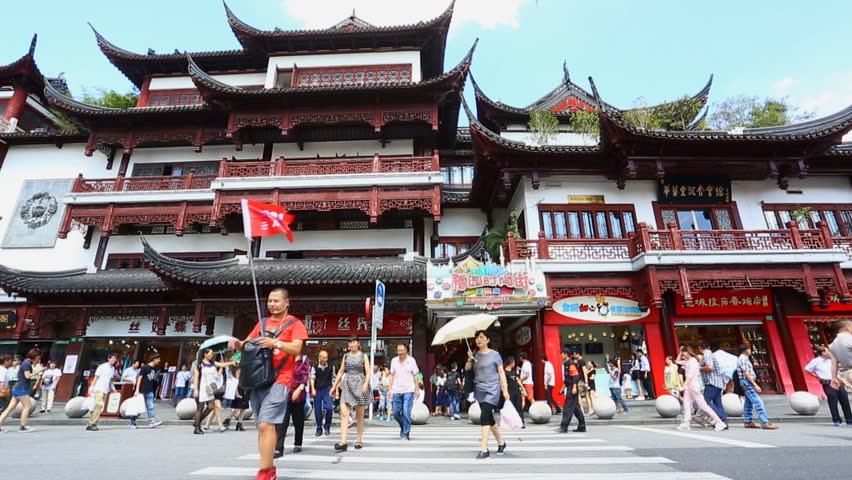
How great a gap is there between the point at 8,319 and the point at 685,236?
23.7m

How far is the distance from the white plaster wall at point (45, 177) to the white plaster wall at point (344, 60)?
8.58 meters

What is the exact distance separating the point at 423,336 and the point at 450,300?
1934 mm

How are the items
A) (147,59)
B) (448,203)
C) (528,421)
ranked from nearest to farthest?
1. (528,421)
2. (448,203)
3. (147,59)

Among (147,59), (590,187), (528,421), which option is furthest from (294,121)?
(528,421)

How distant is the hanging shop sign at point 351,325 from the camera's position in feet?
44.7

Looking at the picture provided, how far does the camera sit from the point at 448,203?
55.4 feet

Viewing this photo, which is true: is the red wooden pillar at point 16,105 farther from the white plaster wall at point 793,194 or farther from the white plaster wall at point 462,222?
the white plaster wall at point 793,194

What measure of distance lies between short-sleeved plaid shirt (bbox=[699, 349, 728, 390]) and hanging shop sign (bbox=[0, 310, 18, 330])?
69.0ft

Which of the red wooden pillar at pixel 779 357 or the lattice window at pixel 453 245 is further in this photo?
the lattice window at pixel 453 245

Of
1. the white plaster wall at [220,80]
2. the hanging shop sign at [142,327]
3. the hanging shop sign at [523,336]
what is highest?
the white plaster wall at [220,80]

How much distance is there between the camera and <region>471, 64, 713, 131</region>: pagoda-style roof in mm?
17797

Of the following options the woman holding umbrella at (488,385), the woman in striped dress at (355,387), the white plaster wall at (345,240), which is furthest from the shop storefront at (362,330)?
the woman holding umbrella at (488,385)

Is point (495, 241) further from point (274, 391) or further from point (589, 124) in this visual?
point (274, 391)

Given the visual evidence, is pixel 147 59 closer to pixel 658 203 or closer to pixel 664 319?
pixel 658 203
